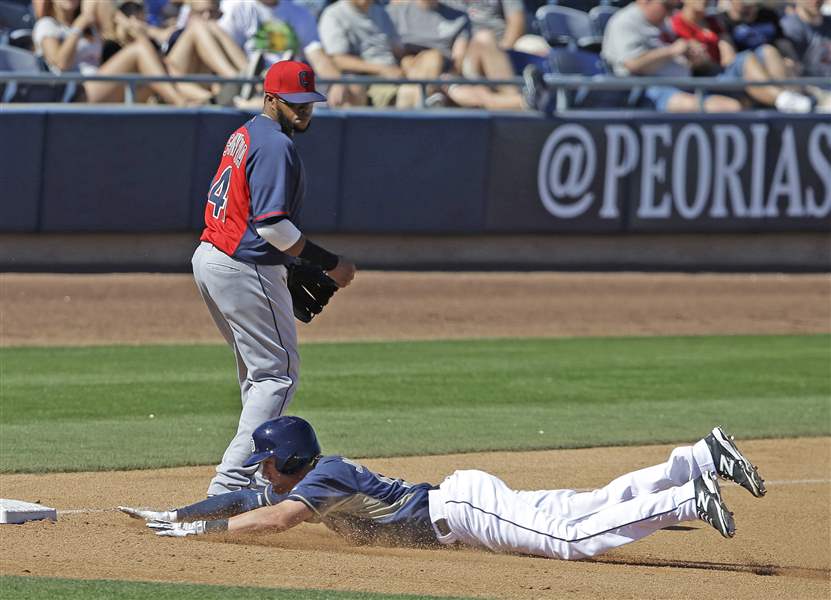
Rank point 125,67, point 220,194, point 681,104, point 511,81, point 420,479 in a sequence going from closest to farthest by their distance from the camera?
point 220,194 < point 420,479 < point 125,67 < point 511,81 < point 681,104

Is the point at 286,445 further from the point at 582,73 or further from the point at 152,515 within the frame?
the point at 582,73

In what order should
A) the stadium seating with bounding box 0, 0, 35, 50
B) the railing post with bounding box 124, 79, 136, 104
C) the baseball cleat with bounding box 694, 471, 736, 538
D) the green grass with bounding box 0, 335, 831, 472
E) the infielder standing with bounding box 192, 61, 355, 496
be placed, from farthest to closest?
1. the stadium seating with bounding box 0, 0, 35, 50
2. the railing post with bounding box 124, 79, 136, 104
3. the green grass with bounding box 0, 335, 831, 472
4. the infielder standing with bounding box 192, 61, 355, 496
5. the baseball cleat with bounding box 694, 471, 736, 538

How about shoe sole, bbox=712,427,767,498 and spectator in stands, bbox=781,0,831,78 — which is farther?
spectator in stands, bbox=781,0,831,78

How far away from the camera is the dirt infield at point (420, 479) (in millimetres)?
5234

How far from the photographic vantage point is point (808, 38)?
61.9 feet

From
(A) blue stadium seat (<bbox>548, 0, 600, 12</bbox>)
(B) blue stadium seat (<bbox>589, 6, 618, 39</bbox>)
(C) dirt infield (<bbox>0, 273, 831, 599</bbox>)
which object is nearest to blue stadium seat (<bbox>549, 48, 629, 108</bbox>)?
(B) blue stadium seat (<bbox>589, 6, 618, 39</bbox>)

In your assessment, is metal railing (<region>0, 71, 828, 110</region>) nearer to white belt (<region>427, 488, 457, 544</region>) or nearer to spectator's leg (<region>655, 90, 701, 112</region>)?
spectator's leg (<region>655, 90, 701, 112</region>)

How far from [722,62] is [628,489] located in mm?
13055

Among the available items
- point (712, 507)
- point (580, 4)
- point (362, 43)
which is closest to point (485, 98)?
point (362, 43)

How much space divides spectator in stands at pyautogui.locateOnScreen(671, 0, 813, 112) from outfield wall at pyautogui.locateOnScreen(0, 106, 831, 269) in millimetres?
434

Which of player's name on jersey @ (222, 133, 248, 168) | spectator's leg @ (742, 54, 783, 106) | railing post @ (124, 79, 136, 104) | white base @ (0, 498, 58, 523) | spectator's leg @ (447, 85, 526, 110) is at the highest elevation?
spectator's leg @ (742, 54, 783, 106)

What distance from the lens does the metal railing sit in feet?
44.5

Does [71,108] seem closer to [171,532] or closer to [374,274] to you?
[374,274]

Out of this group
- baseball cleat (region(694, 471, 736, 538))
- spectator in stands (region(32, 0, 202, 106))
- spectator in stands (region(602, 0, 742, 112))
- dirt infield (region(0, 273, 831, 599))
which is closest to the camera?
dirt infield (region(0, 273, 831, 599))
